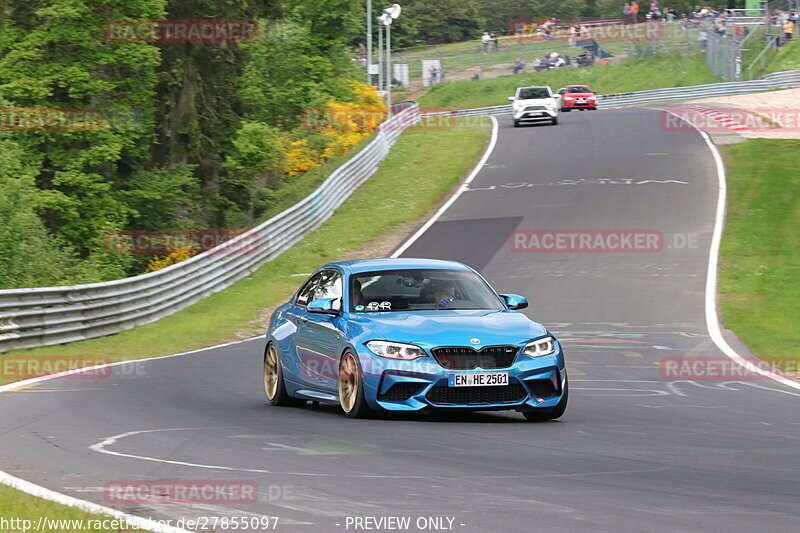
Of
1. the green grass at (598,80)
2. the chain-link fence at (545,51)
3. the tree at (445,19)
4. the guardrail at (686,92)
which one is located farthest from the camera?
the tree at (445,19)

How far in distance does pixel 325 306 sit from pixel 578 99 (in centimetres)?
5650

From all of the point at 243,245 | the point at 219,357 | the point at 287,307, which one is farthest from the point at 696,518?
the point at 243,245

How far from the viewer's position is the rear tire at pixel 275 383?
39.8ft

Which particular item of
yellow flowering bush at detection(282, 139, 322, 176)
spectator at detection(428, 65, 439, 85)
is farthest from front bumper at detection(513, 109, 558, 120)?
spectator at detection(428, 65, 439, 85)

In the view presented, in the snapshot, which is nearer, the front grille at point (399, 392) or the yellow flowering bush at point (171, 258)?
the front grille at point (399, 392)

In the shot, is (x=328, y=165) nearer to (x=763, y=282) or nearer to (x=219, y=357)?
(x=763, y=282)

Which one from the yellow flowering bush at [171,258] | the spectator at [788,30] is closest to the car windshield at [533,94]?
the yellow flowering bush at [171,258]

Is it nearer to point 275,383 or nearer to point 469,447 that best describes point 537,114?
point 275,383

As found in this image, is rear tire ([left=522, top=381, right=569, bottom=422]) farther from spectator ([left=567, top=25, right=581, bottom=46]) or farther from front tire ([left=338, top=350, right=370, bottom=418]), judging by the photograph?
spectator ([left=567, top=25, right=581, bottom=46])

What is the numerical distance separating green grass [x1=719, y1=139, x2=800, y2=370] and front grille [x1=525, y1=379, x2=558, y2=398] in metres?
6.53

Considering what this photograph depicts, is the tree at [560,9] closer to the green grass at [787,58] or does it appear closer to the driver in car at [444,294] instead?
the green grass at [787,58]

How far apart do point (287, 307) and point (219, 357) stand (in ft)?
17.9

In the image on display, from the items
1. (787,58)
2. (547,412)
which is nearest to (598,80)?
(787,58)

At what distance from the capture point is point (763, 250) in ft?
94.1
